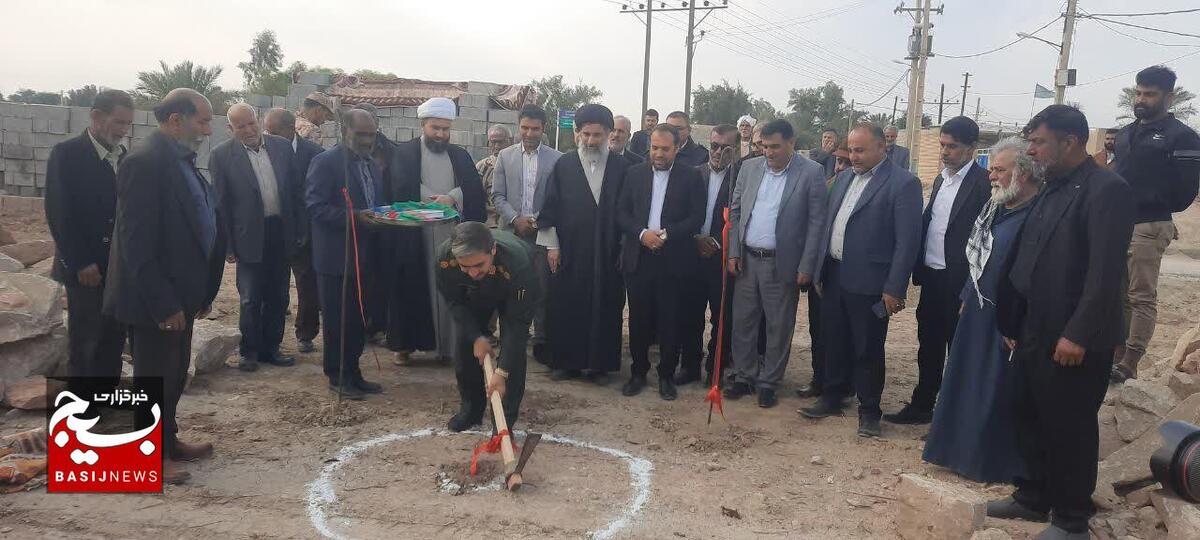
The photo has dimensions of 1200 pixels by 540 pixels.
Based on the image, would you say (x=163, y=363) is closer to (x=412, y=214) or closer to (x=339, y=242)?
(x=339, y=242)

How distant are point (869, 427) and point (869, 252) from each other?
1.07m

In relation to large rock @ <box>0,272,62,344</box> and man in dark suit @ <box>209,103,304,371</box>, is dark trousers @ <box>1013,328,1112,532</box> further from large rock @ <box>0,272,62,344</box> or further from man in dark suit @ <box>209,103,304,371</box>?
large rock @ <box>0,272,62,344</box>

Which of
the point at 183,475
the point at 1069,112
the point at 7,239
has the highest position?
the point at 1069,112

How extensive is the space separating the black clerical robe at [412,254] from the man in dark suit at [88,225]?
1827 millimetres

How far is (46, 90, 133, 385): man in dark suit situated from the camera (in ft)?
14.1

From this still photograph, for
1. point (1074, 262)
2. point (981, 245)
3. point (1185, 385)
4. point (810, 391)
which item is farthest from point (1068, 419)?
point (810, 391)

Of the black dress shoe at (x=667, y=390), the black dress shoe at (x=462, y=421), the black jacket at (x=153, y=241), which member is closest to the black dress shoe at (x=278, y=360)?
the black dress shoe at (x=462, y=421)

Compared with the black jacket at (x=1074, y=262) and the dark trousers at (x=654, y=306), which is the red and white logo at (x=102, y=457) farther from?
the black jacket at (x=1074, y=262)

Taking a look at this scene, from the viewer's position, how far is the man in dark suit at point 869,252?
4.79 m

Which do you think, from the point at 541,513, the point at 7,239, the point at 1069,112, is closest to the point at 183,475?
the point at 541,513

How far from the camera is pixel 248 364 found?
594 cm

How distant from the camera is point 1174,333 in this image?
28.6 ft

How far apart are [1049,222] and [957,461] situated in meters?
1.50

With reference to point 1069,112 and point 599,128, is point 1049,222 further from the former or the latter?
point 599,128
